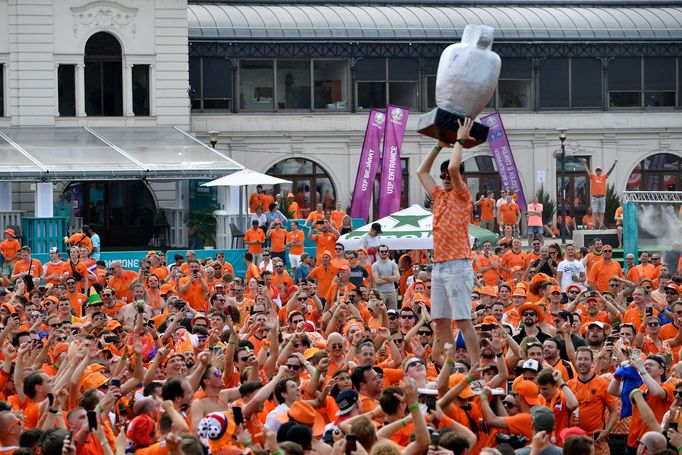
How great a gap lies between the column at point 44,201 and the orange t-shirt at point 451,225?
23.4 m

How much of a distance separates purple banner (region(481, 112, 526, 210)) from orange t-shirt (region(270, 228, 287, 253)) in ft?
32.9

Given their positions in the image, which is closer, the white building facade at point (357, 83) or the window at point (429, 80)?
the white building facade at point (357, 83)

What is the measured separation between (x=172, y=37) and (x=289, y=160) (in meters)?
5.79

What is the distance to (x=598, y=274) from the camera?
75.5 ft

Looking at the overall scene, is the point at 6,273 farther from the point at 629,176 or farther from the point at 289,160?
the point at 629,176

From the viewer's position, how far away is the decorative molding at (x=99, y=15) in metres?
38.6

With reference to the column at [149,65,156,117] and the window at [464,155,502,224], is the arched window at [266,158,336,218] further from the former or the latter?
the column at [149,65,156,117]

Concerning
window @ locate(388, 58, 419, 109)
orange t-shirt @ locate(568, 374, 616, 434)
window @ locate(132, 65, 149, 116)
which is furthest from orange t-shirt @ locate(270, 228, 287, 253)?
orange t-shirt @ locate(568, 374, 616, 434)

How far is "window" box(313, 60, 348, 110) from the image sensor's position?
44.1 m

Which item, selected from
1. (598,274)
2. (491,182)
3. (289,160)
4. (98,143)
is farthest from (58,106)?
(598,274)

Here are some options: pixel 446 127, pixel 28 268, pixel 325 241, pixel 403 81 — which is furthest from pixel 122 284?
pixel 403 81

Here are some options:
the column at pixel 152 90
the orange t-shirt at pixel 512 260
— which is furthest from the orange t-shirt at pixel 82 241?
the column at pixel 152 90

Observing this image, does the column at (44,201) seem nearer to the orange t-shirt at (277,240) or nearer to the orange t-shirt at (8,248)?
the orange t-shirt at (8,248)

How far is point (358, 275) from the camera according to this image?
2236 centimetres
